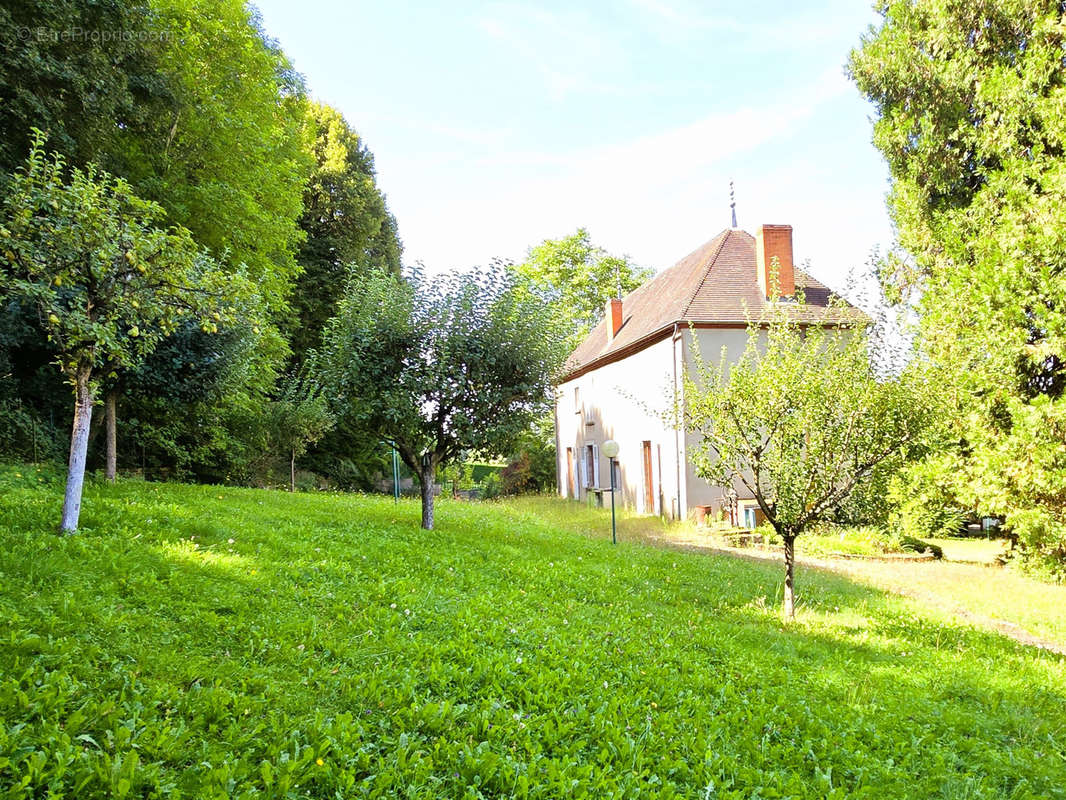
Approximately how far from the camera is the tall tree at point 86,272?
16.8ft

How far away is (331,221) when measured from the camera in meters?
24.6

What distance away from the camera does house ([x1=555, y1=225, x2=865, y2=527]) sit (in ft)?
50.3

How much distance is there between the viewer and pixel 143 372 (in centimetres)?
978

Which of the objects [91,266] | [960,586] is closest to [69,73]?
[91,266]

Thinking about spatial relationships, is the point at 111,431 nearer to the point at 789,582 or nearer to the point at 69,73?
the point at 69,73

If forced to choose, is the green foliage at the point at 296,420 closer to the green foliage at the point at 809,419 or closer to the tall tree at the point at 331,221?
the tall tree at the point at 331,221

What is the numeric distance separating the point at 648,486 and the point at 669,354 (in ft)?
15.3

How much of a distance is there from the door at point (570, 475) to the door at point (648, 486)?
24.2 ft

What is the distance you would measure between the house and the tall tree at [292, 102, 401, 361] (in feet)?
35.9

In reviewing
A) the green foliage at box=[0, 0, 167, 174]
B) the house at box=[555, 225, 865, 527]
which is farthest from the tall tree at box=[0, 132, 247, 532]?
the house at box=[555, 225, 865, 527]

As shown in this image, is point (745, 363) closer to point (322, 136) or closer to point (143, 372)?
point (143, 372)

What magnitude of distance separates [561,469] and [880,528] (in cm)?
1649

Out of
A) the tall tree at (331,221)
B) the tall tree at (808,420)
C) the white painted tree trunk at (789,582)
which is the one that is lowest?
the white painted tree trunk at (789,582)

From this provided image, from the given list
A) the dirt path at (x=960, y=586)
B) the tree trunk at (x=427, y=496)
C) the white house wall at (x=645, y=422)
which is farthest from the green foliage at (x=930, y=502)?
the tree trunk at (x=427, y=496)
